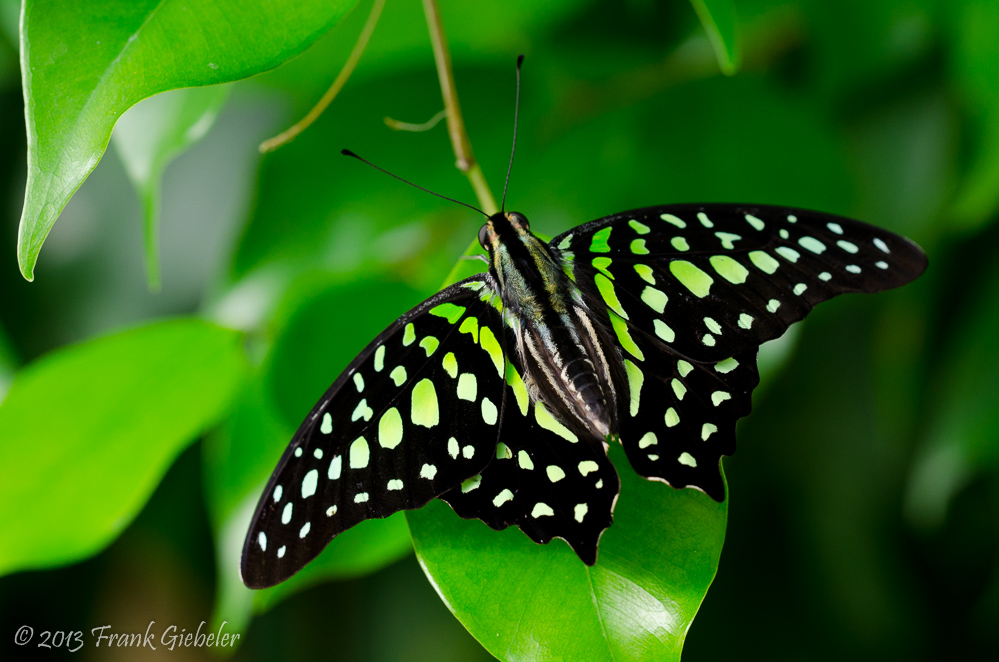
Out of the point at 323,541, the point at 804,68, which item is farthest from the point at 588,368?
the point at 804,68

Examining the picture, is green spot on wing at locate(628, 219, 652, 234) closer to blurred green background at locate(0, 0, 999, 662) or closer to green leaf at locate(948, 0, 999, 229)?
blurred green background at locate(0, 0, 999, 662)

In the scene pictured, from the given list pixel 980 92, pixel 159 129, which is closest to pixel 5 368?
pixel 159 129

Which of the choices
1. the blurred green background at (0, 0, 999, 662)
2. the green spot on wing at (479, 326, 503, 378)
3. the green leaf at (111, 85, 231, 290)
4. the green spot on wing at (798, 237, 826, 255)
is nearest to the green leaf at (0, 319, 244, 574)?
the blurred green background at (0, 0, 999, 662)

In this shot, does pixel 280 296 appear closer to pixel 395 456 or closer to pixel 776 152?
pixel 395 456

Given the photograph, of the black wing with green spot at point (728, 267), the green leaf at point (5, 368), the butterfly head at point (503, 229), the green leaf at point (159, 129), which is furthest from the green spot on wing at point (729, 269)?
the green leaf at point (5, 368)

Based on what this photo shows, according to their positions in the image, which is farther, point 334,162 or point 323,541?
point 334,162

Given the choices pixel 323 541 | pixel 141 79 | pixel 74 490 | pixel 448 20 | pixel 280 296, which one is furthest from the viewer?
pixel 448 20
